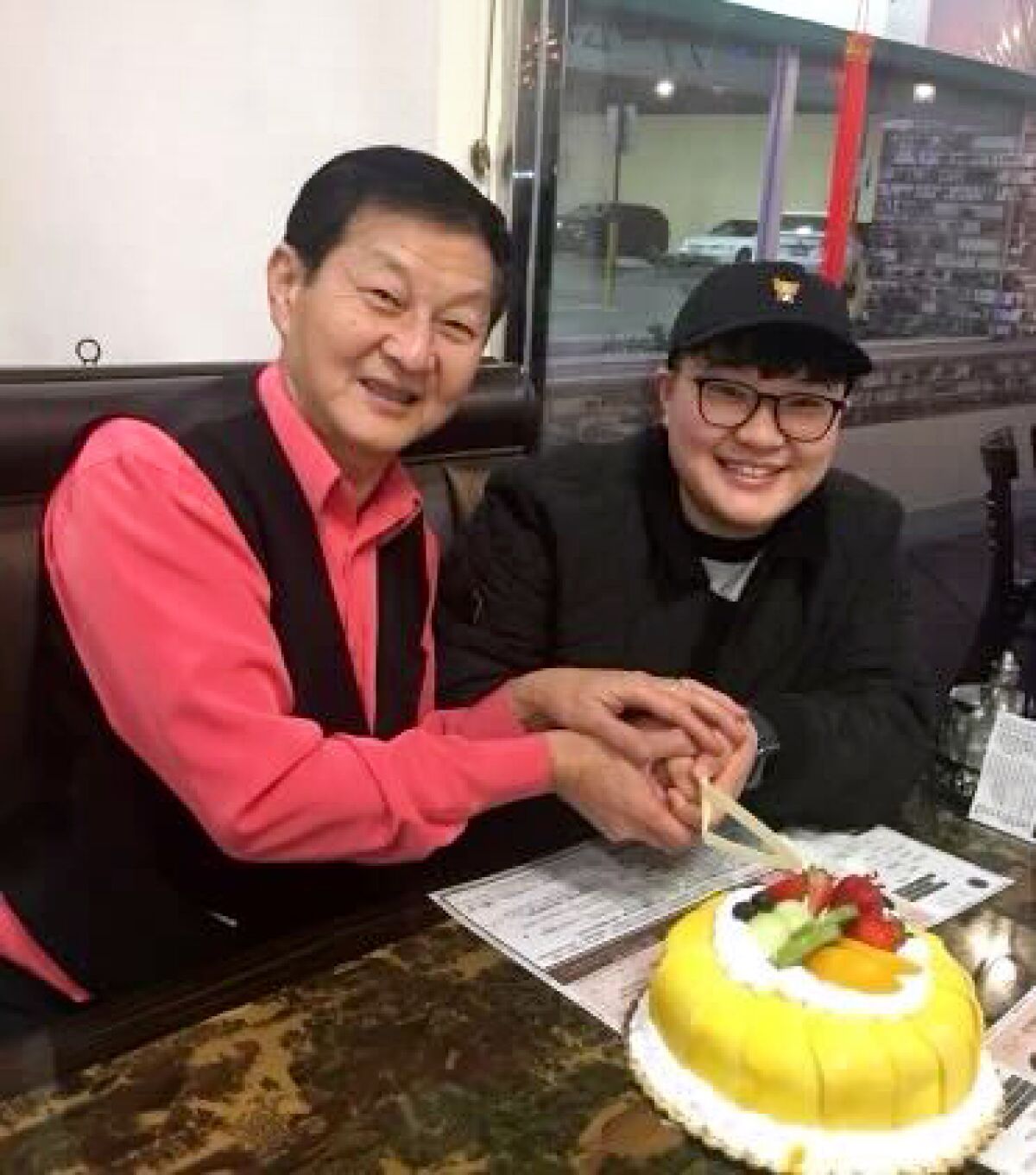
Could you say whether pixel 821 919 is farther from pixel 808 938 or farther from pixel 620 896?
pixel 620 896

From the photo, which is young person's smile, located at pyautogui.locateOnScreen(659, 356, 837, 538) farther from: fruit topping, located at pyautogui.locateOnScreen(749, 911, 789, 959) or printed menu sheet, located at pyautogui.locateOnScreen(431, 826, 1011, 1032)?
fruit topping, located at pyautogui.locateOnScreen(749, 911, 789, 959)

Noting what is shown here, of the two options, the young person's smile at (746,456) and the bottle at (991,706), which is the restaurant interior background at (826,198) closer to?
the young person's smile at (746,456)

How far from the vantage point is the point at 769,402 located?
138cm

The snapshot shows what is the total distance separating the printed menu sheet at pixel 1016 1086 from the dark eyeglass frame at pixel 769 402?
0.64m

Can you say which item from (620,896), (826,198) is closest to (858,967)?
(620,896)

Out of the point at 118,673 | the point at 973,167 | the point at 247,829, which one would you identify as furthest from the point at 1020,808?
the point at 973,167

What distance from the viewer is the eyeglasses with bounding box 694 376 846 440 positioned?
1.39 meters

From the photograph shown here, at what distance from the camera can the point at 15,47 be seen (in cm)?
174

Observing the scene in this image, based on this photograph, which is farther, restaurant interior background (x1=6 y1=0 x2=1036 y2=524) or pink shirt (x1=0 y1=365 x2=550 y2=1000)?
restaurant interior background (x1=6 y1=0 x2=1036 y2=524)

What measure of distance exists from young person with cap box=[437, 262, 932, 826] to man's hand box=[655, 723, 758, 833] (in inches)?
2.3

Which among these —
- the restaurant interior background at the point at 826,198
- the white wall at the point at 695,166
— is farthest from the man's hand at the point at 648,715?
the white wall at the point at 695,166

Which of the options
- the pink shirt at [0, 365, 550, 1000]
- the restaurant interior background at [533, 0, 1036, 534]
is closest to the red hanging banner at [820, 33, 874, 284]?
the restaurant interior background at [533, 0, 1036, 534]

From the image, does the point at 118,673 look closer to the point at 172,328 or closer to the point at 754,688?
the point at 754,688

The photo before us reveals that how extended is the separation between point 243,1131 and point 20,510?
876 millimetres
